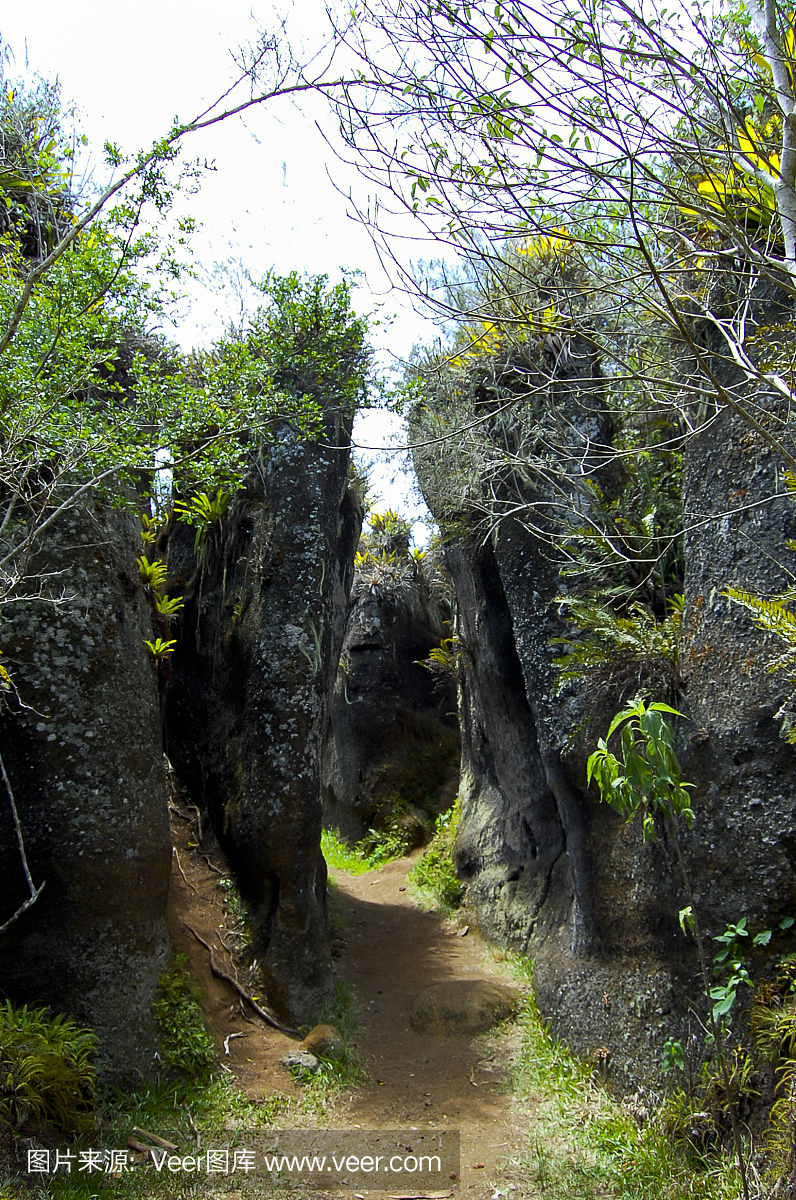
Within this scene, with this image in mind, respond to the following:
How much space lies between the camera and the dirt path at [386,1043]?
583 cm

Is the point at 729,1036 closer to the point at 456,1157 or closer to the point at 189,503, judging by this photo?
the point at 456,1157

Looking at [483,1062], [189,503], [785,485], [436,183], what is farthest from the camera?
[189,503]

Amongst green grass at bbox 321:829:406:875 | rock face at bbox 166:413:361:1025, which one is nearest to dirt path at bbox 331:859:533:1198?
rock face at bbox 166:413:361:1025

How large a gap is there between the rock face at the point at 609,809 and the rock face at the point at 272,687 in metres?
1.97

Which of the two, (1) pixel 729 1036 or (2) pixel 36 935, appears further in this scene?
(2) pixel 36 935

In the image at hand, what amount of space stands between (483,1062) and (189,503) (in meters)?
6.92

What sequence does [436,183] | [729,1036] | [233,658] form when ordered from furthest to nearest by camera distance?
[233,658]
[729,1036]
[436,183]

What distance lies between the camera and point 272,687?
8070 mm

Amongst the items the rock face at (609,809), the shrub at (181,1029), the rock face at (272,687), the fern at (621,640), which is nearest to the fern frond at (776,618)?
the rock face at (609,809)

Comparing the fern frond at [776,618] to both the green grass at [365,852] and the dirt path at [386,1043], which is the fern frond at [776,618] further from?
the green grass at [365,852]

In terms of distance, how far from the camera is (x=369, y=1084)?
642 centimetres

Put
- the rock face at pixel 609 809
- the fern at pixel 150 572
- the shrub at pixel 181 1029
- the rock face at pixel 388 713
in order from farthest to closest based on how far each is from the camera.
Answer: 1. the rock face at pixel 388 713
2. the fern at pixel 150 572
3. the shrub at pixel 181 1029
4. the rock face at pixel 609 809

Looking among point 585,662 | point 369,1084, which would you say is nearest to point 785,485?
point 585,662

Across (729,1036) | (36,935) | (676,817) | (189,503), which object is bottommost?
(729,1036)
